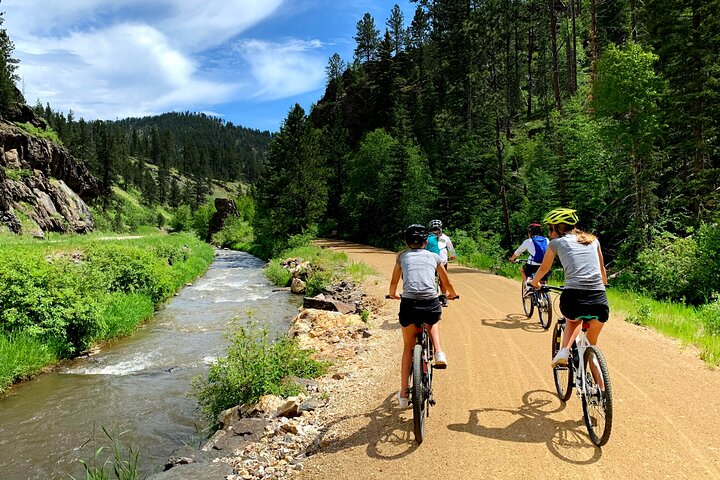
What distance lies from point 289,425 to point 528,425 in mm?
3263

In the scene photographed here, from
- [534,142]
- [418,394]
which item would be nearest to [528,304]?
[418,394]

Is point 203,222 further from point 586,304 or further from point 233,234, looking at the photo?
point 586,304

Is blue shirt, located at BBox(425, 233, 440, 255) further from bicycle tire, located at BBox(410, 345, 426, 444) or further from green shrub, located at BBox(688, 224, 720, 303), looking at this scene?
green shrub, located at BBox(688, 224, 720, 303)

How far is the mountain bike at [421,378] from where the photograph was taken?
16.1ft

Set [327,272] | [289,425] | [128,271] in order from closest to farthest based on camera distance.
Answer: [289,425] → [128,271] → [327,272]

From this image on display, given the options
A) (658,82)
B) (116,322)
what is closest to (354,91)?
(658,82)

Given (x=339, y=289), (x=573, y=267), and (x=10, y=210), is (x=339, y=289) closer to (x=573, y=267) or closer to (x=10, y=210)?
(x=573, y=267)

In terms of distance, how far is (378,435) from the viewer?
554 cm

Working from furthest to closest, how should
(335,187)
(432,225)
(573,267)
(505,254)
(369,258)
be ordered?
(335,187), (369,258), (505,254), (432,225), (573,267)

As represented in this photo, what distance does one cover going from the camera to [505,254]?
2411cm

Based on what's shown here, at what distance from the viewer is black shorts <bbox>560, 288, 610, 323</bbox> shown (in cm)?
503

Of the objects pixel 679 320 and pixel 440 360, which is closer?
pixel 440 360

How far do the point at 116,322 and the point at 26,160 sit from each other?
44064 mm

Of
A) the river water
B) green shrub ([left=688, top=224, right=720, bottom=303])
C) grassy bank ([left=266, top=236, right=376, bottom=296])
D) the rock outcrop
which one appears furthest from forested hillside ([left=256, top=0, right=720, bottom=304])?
the rock outcrop
